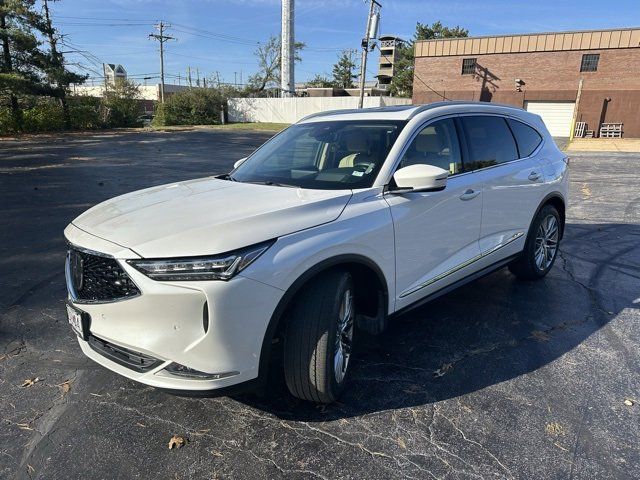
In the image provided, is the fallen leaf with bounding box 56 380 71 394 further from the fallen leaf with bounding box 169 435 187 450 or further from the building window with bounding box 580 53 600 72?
the building window with bounding box 580 53 600 72

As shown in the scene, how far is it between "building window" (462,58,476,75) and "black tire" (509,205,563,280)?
3914 centimetres

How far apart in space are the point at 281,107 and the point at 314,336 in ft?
175

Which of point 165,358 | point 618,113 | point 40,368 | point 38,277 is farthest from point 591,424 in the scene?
point 618,113

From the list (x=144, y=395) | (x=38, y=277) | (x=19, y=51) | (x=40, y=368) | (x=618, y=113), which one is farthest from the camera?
(x=618, y=113)

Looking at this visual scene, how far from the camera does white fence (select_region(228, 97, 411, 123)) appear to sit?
50469 millimetres

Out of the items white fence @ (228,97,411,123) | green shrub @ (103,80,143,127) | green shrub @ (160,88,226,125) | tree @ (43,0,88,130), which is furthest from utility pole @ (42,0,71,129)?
white fence @ (228,97,411,123)

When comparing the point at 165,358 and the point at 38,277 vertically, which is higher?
the point at 165,358

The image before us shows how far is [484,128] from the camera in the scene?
4.29 metres

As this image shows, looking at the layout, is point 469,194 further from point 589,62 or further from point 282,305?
point 589,62

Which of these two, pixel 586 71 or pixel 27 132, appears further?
pixel 586 71

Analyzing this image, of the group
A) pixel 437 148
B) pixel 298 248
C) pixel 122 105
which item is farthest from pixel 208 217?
pixel 122 105

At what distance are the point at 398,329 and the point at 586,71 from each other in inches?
1541

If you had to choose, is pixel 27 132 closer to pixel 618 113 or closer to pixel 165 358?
pixel 165 358

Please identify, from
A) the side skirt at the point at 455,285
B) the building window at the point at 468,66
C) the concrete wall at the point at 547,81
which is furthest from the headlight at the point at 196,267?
the building window at the point at 468,66
